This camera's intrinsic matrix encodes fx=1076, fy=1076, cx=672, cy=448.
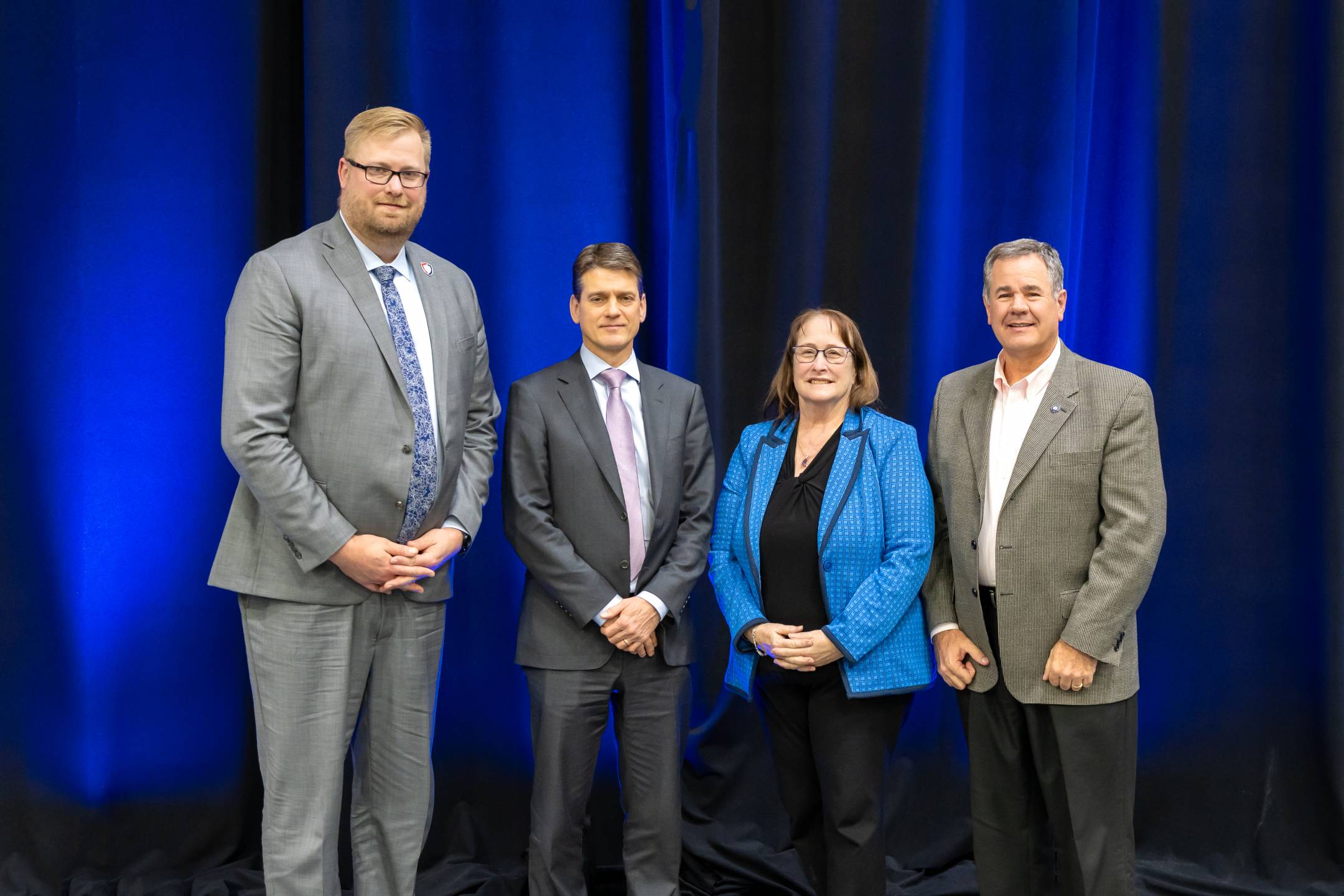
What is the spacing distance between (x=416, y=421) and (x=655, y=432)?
1.88 feet

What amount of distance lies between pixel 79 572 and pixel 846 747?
2228mm

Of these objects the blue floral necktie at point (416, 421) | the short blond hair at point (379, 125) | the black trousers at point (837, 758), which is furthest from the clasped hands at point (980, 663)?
the short blond hair at point (379, 125)

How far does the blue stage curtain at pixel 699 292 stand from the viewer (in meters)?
3.09

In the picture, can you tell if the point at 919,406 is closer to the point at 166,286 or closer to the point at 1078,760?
the point at 1078,760

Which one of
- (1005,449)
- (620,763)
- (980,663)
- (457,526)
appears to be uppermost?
(1005,449)

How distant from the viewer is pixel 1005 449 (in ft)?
7.81

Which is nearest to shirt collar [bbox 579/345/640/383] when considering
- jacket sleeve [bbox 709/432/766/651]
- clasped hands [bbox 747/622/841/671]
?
jacket sleeve [bbox 709/432/766/651]

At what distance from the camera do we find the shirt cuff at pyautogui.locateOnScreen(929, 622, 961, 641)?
2.45 meters

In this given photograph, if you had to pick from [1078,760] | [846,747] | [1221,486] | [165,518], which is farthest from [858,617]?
[165,518]

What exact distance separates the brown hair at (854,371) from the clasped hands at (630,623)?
0.58 metres

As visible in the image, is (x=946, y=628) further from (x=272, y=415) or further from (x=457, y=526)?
(x=272, y=415)

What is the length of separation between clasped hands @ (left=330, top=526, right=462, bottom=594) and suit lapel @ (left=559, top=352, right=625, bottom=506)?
0.39 meters

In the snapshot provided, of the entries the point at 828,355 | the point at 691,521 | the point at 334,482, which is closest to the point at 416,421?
the point at 334,482

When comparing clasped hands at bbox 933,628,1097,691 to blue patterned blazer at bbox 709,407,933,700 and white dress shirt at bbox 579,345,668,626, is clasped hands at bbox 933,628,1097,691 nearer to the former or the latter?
blue patterned blazer at bbox 709,407,933,700
